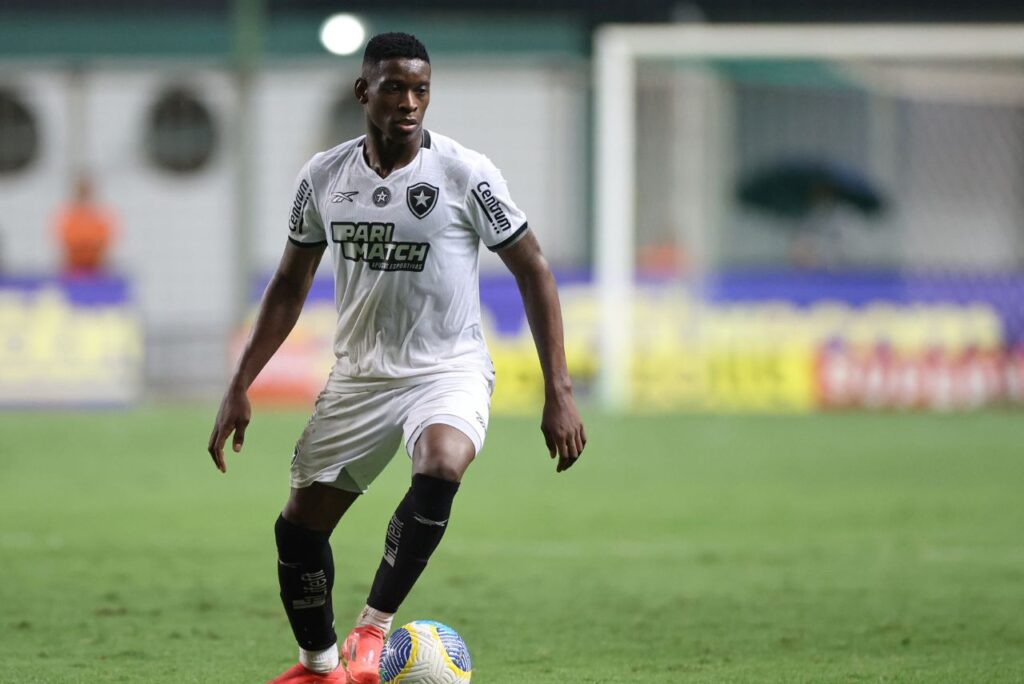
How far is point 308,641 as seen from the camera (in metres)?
5.93

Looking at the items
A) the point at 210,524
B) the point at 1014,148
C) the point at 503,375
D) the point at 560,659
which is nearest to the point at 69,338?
the point at 503,375

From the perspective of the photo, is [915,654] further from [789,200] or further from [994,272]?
[789,200]

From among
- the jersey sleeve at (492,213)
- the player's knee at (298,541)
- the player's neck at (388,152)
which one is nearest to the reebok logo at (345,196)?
the player's neck at (388,152)

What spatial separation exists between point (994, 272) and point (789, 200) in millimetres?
3898

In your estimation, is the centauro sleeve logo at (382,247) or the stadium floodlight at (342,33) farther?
the stadium floodlight at (342,33)

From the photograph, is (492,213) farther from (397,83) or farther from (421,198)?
(397,83)

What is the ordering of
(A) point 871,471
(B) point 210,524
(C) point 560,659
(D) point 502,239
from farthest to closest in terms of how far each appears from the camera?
(A) point 871,471 → (B) point 210,524 → (C) point 560,659 → (D) point 502,239

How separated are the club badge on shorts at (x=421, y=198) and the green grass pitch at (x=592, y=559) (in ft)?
5.62

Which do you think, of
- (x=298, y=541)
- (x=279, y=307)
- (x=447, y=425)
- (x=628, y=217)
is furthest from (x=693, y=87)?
(x=447, y=425)

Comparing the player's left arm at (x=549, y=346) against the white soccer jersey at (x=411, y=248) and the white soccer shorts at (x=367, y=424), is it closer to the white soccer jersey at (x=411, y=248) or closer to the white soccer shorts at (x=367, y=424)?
the white soccer jersey at (x=411, y=248)

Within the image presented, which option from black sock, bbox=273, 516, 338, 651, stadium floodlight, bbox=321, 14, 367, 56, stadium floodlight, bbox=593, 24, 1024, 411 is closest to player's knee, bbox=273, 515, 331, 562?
black sock, bbox=273, 516, 338, 651

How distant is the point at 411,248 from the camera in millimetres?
5723

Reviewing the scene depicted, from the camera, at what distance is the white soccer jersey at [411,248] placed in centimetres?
573

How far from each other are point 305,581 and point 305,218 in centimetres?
126
